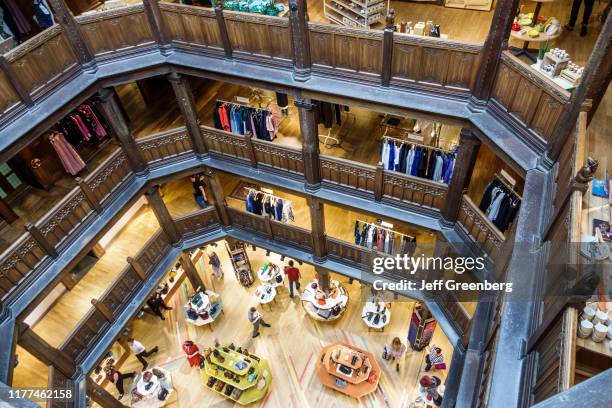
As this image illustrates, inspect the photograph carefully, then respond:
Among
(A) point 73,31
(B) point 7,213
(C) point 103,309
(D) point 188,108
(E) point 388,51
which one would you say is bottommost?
(C) point 103,309

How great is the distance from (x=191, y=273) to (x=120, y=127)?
6385 mm

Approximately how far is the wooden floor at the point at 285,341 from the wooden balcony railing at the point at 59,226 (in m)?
6.41

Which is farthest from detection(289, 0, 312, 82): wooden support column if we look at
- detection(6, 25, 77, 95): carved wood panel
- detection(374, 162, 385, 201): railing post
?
detection(6, 25, 77, 95): carved wood panel

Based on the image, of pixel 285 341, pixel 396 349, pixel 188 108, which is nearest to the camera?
pixel 188 108

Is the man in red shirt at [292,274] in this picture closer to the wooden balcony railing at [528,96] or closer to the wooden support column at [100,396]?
the wooden support column at [100,396]

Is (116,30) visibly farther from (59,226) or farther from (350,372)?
(350,372)

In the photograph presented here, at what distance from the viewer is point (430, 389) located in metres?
12.0

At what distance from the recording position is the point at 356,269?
40.1ft

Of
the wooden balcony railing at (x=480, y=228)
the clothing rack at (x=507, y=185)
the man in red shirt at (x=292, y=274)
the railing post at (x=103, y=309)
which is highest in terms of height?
the clothing rack at (x=507, y=185)

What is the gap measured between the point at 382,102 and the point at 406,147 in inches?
68.8

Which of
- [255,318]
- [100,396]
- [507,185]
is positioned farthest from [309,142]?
[100,396]

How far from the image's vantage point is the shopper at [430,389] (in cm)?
1181

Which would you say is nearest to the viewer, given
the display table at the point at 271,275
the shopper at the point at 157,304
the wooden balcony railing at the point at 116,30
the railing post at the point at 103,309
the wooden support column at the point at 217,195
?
the wooden balcony railing at the point at 116,30

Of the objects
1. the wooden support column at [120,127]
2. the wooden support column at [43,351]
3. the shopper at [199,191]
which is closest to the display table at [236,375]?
the wooden support column at [43,351]
